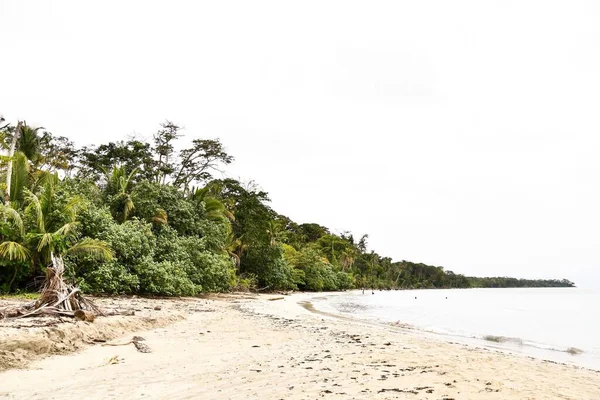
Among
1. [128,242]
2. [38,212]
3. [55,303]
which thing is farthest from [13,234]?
[55,303]

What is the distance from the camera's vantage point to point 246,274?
1454 inches

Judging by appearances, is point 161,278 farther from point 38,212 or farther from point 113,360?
point 113,360

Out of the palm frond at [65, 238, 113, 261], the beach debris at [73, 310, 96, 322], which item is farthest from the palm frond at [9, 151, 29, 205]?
the beach debris at [73, 310, 96, 322]

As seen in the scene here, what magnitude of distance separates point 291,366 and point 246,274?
31152 millimetres

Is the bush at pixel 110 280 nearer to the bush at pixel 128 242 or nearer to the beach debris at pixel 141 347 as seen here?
the bush at pixel 128 242

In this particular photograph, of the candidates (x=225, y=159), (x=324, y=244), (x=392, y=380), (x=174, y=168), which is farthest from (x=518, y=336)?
(x=324, y=244)

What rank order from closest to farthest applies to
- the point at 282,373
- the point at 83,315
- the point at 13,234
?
the point at 282,373
the point at 83,315
the point at 13,234

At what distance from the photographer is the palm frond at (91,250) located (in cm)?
1515

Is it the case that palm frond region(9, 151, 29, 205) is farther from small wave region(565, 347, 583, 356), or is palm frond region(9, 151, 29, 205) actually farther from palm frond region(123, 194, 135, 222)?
small wave region(565, 347, 583, 356)

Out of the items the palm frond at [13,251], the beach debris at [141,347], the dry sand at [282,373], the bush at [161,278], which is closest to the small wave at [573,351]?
the dry sand at [282,373]

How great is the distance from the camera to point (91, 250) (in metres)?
15.3

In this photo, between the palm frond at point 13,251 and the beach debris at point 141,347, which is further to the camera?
the palm frond at point 13,251

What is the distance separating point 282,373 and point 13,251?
456 inches

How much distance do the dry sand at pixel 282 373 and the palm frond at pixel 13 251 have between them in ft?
22.5
